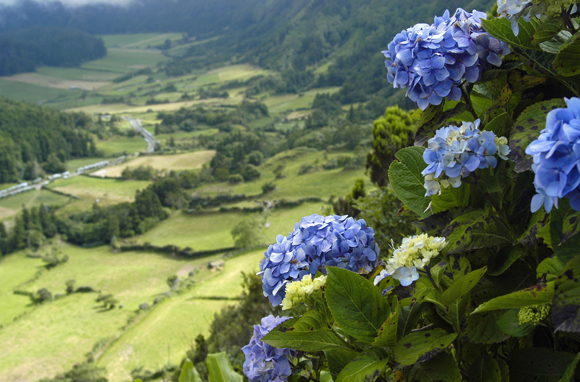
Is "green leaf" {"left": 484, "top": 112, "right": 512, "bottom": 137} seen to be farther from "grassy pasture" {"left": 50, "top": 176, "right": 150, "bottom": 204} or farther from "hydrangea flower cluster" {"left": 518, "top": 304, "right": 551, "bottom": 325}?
"grassy pasture" {"left": 50, "top": 176, "right": 150, "bottom": 204}

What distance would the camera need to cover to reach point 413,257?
3.84 feet

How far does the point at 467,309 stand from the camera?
134cm

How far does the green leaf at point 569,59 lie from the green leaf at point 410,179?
484 millimetres

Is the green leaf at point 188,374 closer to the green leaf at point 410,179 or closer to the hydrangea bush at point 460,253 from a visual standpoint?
the hydrangea bush at point 460,253

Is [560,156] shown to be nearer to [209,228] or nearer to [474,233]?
[474,233]

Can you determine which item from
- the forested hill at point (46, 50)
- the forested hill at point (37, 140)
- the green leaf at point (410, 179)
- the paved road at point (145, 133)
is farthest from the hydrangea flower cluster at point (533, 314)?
the forested hill at point (46, 50)

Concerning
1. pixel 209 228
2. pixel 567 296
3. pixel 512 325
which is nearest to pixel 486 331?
pixel 512 325

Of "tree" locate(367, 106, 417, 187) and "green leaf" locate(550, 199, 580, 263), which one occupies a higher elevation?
"green leaf" locate(550, 199, 580, 263)

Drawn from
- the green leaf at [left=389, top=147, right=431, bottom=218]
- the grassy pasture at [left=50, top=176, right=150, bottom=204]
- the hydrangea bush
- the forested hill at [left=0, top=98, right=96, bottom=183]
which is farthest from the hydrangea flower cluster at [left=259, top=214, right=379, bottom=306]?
the forested hill at [left=0, top=98, right=96, bottom=183]

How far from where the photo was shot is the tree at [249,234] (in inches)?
1397

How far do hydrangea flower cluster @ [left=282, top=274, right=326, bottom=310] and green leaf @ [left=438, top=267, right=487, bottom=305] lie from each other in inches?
16.2

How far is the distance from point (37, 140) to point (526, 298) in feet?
371

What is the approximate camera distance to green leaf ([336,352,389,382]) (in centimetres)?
113

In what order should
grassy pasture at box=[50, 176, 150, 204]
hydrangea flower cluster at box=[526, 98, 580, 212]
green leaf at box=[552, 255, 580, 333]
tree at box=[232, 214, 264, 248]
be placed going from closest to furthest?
1. hydrangea flower cluster at box=[526, 98, 580, 212]
2. green leaf at box=[552, 255, 580, 333]
3. tree at box=[232, 214, 264, 248]
4. grassy pasture at box=[50, 176, 150, 204]
